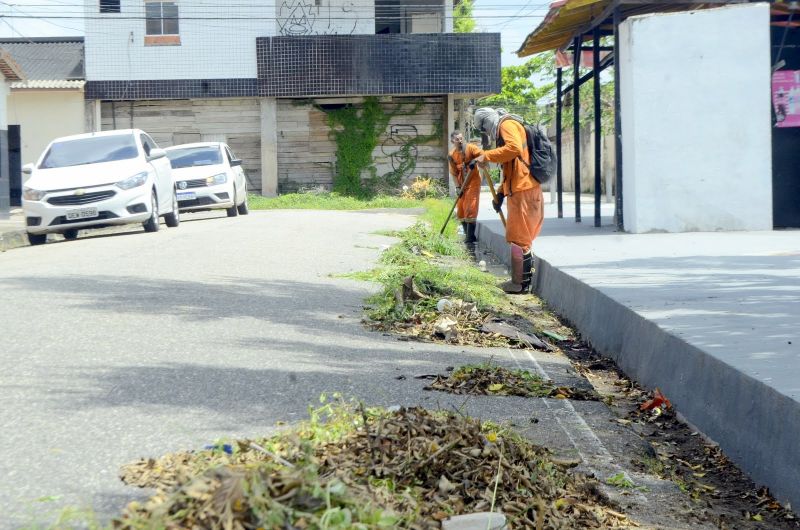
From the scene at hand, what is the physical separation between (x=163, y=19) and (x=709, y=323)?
31762 millimetres

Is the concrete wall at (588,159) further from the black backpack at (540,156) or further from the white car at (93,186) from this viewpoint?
the black backpack at (540,156)

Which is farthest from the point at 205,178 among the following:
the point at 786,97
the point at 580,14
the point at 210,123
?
the point at 786,97

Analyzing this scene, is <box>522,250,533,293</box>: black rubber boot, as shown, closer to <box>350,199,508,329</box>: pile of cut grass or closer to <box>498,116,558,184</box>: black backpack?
<box>350,199,508,329</box>: pile of cut grass

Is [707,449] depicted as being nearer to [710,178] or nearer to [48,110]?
[710,178]

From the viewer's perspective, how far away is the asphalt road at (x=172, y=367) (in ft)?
13.8

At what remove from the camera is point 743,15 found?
13680mm

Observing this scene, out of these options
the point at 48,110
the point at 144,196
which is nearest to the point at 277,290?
the point at 144,196

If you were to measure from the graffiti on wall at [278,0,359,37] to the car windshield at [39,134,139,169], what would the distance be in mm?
18404

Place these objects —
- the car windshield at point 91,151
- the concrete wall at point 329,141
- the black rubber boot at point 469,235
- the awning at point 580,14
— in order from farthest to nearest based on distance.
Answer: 1. the concrete wall at point 329,141
2. the black rubber boot at point 469,235
3. the car windshield at point 91,151
4. the awning at point 580,14

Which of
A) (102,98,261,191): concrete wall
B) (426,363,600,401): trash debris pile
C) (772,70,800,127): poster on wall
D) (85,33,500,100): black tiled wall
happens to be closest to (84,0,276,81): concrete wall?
(85,33,500,100): black tiled wall

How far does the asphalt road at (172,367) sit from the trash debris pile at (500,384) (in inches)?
5.6

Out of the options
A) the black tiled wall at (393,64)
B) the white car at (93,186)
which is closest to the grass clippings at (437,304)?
the white car at (93,186)

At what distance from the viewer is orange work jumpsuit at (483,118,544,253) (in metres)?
10.5

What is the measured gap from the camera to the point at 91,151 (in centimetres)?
1805
